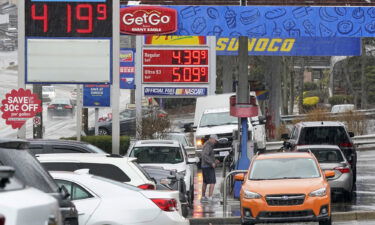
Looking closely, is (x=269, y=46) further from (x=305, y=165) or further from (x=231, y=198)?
(x=305, y=165)

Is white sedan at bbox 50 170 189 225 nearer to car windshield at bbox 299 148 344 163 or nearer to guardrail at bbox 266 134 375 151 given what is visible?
car windshield at bbox 299 148 344 163

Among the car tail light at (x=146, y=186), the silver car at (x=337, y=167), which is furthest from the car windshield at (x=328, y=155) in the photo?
the car tail light at (x=146, y=186)

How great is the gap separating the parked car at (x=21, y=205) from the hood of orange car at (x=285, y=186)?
12.3m

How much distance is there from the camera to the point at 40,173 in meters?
8.09

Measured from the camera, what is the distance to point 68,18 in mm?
24219

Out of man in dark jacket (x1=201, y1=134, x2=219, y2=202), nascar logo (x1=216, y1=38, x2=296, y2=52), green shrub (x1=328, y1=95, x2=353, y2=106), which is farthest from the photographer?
green shrub (x1=328, y1=95, x2=353, y2=106)

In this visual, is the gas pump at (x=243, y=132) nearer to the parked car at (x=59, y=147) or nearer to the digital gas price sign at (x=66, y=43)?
the digital gas price sign at (x=66, y=43)

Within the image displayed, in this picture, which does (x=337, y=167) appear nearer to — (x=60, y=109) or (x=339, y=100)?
(x=60, y=109)

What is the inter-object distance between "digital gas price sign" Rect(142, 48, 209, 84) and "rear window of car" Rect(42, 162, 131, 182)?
2226cm

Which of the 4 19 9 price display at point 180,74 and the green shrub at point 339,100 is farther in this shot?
the green shrub at point 339,100

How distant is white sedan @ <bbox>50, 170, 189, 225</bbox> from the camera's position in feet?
39.1

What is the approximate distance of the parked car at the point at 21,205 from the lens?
577 cm

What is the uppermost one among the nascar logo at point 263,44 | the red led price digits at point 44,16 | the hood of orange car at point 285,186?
the red led price digits at point 44,16

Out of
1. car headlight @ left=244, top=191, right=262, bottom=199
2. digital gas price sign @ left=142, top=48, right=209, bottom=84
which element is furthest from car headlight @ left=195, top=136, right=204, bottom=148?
car headlight @ left=244, top=191, right=262, bottom=199
